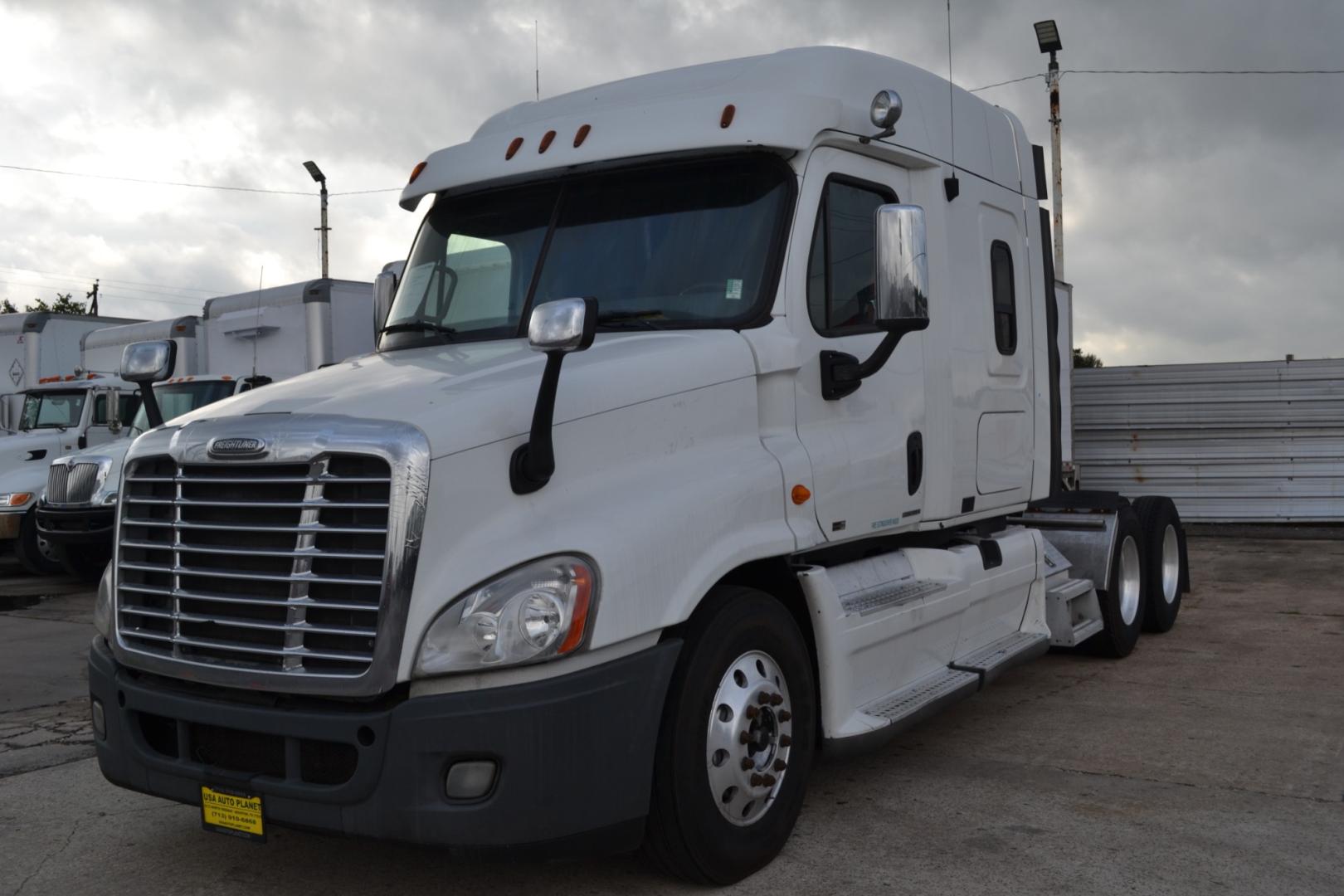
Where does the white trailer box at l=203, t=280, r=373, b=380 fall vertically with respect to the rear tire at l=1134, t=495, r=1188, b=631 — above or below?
above

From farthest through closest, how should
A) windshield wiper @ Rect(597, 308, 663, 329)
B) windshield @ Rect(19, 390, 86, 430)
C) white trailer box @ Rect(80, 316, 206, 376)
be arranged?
1. white trailer box @ Rect(80, 316, 206, 376)
2. windshield @ Rect(19, 390, 86, 430)
3. windshield wiper @ Rect(597, 308, 663, 329)

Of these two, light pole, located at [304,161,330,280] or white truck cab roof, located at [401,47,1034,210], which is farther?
light pole, located at [304,161,330,280]

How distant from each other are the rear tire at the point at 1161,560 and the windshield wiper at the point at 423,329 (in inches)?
230

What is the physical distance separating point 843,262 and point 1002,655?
2.25 m

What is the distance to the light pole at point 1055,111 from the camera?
23641 mm

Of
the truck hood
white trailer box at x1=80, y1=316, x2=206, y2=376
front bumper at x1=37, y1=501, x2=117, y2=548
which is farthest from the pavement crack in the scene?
white trailer box at x1=80, y1=316, x2=206, y2=376

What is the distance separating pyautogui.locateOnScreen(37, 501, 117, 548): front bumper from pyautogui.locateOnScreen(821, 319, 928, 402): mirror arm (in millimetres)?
10000

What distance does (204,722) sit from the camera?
12.9 feet

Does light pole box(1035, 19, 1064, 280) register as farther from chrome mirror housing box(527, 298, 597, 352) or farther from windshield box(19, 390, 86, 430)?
chrome mirror housing box(527, 298, 597, 352)

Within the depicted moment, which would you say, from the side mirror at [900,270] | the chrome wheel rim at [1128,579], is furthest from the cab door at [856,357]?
the chrome wheel rim at [1128,579]

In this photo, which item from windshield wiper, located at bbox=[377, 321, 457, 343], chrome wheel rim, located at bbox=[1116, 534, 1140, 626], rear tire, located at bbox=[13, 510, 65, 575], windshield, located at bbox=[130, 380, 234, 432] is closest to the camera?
windshield wiper, located at bbox=[377, 321, 457, 343]

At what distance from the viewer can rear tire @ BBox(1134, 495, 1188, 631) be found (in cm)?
907

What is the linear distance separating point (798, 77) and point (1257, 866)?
11.3 feet

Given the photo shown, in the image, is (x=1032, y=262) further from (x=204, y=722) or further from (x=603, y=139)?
(x=204, y=722)
